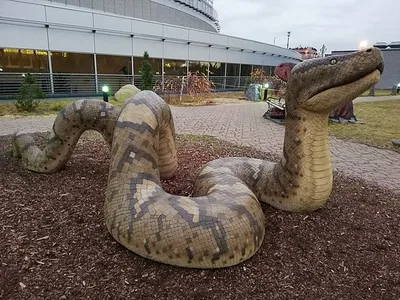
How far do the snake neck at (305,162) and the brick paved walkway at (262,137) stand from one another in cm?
288

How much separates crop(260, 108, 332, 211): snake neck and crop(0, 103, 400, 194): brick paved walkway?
2879mm

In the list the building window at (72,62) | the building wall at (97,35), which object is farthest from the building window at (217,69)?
the building window at (72,62)

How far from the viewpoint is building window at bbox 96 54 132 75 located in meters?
20.5

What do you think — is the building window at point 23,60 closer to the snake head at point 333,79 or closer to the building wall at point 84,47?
the building wall at point 84,47

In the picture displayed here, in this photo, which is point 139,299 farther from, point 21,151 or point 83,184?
point 21,151

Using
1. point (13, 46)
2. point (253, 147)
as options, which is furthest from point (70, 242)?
point (13, 46)

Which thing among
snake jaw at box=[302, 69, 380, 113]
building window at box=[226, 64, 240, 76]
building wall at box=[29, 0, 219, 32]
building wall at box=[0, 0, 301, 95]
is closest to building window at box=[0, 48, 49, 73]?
building wall at box=[0, 0, 301, 95]

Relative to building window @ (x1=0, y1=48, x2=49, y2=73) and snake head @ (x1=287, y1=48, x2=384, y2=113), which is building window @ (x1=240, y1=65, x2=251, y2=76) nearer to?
building window @ (x1=0, y1=48, x2=49, y2=73)

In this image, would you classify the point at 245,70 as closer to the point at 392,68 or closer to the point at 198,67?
the point at 198,67

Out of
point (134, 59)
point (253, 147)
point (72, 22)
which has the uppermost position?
point (72, 22)

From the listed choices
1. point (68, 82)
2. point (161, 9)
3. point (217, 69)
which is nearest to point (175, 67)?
point (217, 69)

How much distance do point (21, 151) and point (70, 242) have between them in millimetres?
2882

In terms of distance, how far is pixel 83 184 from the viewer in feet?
14.6

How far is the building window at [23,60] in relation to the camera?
16.9 meters
